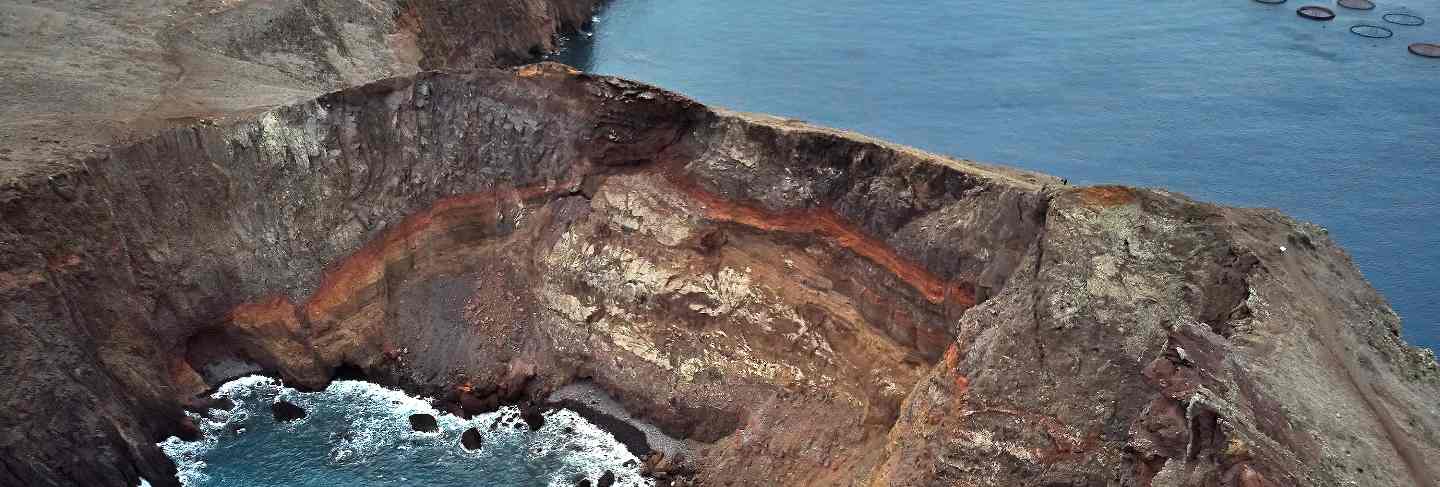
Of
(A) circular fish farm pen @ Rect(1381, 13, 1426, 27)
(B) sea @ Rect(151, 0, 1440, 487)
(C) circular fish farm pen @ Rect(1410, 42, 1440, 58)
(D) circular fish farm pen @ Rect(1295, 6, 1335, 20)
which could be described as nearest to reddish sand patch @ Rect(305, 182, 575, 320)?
(B) sea @ Rect(151, 0, 1440, 487)

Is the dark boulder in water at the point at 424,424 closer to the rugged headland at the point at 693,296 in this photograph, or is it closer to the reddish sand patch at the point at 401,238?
the rugged headland at the point at 693,296

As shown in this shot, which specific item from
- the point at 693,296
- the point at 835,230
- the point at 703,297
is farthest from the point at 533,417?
the point at 835,230

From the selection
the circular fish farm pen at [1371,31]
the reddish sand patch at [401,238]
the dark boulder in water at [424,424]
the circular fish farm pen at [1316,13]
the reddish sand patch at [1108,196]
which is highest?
the reddish sand patch at [1108,196]

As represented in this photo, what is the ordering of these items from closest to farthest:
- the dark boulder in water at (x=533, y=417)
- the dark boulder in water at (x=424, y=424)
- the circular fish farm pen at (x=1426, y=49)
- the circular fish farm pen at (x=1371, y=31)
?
the dark boulder in water at (x=424, y=424)
the dark boulder in water at (x=533, y=417)
the circular fish farm pen at (x=1426, y=49)
the circular fish farm pen at (x=1371, y=31)

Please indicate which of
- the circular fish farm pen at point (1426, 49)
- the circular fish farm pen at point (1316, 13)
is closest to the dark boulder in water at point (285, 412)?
the circular fish farm pen at point (1426, 49)

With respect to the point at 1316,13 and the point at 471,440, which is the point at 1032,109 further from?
the point at 471,440

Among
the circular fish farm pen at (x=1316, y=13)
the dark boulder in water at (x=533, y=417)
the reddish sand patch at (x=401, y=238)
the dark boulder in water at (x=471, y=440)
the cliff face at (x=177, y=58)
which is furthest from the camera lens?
the circular fish farm pen at (x=1316, y=13)

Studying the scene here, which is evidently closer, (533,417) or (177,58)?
(533,417)
